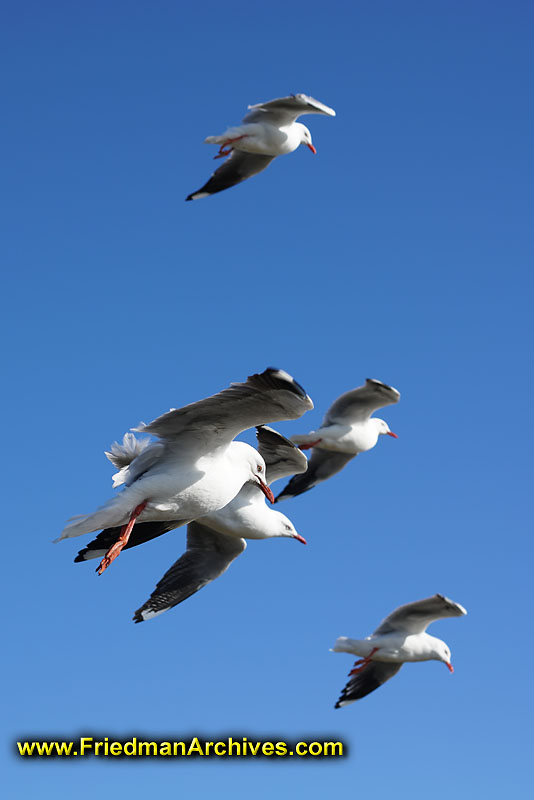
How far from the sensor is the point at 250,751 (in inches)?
350

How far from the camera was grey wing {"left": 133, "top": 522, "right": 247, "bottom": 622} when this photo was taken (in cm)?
1002

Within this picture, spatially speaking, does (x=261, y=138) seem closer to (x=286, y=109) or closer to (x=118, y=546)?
(x=286, y=109)

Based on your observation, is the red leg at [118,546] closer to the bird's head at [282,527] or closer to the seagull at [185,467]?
the seagull at [185,467]

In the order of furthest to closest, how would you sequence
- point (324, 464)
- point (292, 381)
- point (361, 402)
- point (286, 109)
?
point (324, 464), point (361, 402), point (286, 109), point (292, 381)

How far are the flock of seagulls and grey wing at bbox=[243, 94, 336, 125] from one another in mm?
14

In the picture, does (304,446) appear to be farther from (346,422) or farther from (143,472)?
(143,472)

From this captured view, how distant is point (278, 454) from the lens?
1024 cm

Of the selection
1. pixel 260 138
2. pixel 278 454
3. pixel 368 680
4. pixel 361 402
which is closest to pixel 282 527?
pixel 278 454

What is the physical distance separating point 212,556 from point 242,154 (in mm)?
5471

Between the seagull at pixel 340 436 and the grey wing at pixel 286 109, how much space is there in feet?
10.7

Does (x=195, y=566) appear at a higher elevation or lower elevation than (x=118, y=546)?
higher

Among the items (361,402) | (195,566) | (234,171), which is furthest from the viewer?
(234,171)

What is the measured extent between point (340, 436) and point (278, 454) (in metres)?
3.20

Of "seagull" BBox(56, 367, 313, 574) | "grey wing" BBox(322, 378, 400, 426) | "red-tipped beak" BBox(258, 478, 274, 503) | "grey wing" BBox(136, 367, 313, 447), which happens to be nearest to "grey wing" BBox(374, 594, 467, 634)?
"grey wing" BBox(322, 378, 400, 426)
